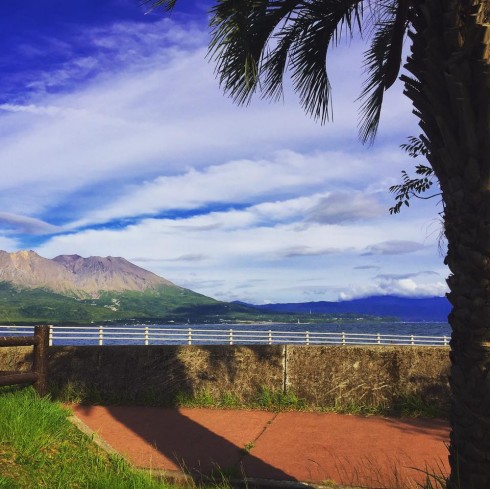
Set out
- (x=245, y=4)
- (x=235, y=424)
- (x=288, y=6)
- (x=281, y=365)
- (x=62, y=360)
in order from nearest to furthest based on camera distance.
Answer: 1. (x=245, y=4)
2. (x=288, y=6)
3. (x=235, y=424)
4. (x=281, y=365)
5. (x=62, y=360)

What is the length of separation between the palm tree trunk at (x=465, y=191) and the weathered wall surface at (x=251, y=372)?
3.56m

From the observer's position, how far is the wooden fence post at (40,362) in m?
5.98

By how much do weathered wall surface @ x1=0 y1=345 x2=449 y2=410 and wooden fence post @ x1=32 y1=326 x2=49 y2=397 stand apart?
1819 mm

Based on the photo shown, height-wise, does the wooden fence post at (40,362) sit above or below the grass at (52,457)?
above

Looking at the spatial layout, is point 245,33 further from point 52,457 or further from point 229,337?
point 229,337

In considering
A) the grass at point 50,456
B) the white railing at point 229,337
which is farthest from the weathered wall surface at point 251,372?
the white railing at point 229,337

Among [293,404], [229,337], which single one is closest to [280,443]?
[293,404]

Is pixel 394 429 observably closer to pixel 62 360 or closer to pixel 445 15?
pixel 445 15

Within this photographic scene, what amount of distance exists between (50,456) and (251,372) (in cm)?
337

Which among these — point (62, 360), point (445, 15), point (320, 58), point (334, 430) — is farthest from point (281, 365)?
point (445, 15)

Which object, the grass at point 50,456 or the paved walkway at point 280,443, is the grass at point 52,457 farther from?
the paved walkway at point 280,443

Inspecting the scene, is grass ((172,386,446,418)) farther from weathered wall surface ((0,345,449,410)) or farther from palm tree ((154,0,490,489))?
palm tree ((154,0,490,489))

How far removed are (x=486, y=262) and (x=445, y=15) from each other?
162cm

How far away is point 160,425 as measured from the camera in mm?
6434
